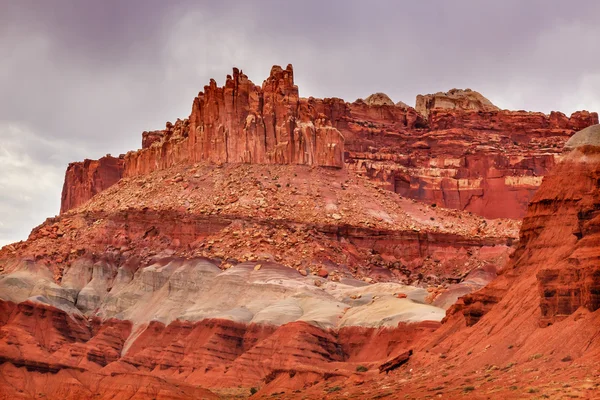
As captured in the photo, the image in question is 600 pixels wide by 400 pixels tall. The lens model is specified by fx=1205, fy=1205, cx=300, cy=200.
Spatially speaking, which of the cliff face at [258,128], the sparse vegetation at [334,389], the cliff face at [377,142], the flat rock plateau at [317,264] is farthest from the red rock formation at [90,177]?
the sparse vegetation at [334,389]

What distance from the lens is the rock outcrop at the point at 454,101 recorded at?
166 meters

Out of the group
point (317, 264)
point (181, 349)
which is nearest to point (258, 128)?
point (317, 264)

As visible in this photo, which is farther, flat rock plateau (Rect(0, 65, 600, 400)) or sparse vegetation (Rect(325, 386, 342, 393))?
sparse vegetation (Rect(325, 386, 342, 393))

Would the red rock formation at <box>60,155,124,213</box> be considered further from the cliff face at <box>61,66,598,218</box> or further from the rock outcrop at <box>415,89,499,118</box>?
the rock outcrop at <box>415,89,499,118</box>

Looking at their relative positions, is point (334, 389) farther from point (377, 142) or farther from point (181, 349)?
point (377, 142)

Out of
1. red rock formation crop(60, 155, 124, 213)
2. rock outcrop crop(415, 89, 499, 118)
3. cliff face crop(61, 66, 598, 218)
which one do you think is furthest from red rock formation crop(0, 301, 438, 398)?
rock outcrop crop(415, 89, 499, 118)

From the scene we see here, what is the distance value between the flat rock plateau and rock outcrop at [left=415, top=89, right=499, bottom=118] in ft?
55.7

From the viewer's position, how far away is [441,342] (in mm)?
62031

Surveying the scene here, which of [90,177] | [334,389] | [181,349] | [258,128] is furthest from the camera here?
[90,177]

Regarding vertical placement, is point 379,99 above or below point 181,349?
above

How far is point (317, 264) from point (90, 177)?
70.8m

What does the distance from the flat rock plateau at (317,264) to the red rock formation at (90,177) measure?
26427 mm

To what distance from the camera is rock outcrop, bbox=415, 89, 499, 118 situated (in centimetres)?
16575

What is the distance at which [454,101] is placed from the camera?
16650 centimetres
